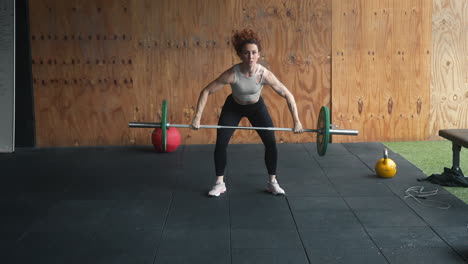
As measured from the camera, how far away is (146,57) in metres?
5.46

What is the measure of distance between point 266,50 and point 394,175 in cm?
188

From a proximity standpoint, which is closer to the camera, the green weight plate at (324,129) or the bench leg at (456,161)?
the green weight plate at (324,129)

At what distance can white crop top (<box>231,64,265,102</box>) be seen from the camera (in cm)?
371

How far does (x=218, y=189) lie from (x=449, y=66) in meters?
2.99

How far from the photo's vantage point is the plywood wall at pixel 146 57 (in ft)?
17.6

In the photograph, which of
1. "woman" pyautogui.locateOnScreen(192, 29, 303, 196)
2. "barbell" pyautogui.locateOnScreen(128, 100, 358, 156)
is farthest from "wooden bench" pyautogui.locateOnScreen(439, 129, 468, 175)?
"woman" pyautogui.locateOnScreen(192, 29, 303, 196)

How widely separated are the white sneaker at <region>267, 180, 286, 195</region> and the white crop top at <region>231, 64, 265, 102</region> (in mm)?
627

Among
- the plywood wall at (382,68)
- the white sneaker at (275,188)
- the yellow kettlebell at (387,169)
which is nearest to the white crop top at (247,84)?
the white sneaker at (275,188)

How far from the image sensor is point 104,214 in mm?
Result: 3496

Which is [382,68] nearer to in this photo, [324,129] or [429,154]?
[429,154]

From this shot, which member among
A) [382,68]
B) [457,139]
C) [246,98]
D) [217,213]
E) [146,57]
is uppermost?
[146,57]

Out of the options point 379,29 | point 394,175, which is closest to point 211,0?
point 379,29

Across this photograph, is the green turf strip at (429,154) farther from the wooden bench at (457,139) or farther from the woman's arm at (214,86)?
the woman's arm at (214,86)

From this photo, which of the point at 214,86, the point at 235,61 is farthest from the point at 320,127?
the point at 235,61
